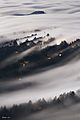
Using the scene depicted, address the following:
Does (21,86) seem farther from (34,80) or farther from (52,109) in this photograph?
(52,109)

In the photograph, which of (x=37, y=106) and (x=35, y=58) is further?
(x=35, y=58)

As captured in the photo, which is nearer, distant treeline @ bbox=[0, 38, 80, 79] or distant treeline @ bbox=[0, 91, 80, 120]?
distant treeline @ bbox=[0, 91, 80, 120]

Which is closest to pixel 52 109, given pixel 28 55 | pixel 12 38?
pixel 28 55

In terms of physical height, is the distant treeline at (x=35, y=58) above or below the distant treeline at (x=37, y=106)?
above

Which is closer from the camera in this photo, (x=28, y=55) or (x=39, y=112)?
(x=39, y=112)

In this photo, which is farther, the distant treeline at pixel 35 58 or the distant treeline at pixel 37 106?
the distant treeline at pixel 35 58

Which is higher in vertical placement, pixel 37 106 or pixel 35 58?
pixel 35 58

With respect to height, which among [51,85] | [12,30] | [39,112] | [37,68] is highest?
[12,30]

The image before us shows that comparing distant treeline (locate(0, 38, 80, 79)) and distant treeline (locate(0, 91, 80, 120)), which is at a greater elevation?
distant treeline (locate(0, 38, 80, 79))
